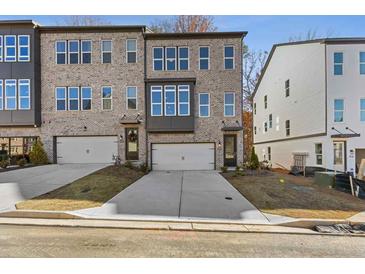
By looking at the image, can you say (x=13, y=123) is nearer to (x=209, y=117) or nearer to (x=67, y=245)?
(x=209, y=117)

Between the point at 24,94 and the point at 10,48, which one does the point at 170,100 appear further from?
the point at 10,48

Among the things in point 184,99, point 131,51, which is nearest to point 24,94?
point 131,51

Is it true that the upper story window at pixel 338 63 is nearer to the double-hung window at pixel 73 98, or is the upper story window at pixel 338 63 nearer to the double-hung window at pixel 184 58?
the double-hung window at pixel 184 58

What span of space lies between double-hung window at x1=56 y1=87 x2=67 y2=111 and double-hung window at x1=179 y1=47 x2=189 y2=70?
27.7ft

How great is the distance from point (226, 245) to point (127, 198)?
15.6ft

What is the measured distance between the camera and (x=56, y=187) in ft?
34.1

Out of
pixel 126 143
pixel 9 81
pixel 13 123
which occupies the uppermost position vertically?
pixel 9 81

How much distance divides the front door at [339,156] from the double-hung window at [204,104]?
855 cm

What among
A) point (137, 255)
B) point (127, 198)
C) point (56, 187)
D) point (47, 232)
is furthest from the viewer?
point (56, 187)

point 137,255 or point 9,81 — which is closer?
point 137,255

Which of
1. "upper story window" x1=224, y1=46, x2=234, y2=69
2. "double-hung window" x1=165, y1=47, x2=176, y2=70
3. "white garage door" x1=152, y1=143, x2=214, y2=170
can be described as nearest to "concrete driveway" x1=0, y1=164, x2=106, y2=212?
"white garage door" x1=152, y1=143, x2=214, y2=170

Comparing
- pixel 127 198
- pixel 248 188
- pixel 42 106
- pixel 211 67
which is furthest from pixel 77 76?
pixel 248 188

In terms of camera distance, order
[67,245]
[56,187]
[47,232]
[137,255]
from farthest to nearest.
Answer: [56,187] → [47,232] → [67,245] → [137,255]

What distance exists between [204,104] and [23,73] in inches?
497
